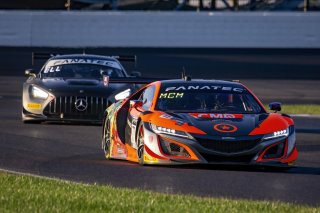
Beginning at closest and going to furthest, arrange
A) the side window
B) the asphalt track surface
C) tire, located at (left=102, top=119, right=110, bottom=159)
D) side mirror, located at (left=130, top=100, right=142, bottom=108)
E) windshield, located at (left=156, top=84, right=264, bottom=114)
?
the asphalt track surface
windshield, located at (left=156, top=84, right=264, bottom=114)
the side window
side mirror, located at (left=130, top=100, right=142, bottom=108)
tire, located at (left=102, top=119, right=110, bottom=159)

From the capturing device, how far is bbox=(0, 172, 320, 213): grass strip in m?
9.52

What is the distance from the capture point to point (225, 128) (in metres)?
12.8

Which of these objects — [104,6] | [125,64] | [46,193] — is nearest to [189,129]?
[46,193]

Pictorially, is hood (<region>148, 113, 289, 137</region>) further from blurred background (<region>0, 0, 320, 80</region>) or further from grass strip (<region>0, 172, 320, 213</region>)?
blurred background (<region>0, 0, 320, 80</region>)

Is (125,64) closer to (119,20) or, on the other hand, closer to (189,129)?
(119,20)

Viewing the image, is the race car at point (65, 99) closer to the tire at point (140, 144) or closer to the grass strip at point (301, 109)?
the grass strip at point (301, 109)

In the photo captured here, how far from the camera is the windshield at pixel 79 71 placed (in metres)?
20.6

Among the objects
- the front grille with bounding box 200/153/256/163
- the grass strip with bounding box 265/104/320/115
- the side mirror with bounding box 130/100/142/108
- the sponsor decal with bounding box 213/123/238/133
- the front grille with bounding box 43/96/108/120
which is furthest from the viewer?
the grass strip with bounding box 265/104/320/115

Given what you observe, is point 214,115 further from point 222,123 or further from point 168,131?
point 168,131

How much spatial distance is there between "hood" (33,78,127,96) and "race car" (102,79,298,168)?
4720mm

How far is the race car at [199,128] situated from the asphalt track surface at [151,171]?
183 mm

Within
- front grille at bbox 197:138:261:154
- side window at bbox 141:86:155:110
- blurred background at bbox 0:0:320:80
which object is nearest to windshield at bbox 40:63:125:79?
side window at bbox 141:86:155:110

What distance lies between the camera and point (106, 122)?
15031 mm

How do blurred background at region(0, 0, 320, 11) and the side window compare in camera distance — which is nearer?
the side window
